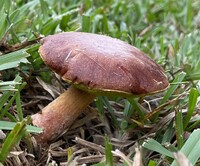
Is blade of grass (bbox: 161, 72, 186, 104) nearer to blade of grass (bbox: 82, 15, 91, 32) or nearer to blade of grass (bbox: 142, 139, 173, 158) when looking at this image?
blade of grass (bbox: 142, 139, 173, 158)

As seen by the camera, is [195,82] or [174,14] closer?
[195,82]

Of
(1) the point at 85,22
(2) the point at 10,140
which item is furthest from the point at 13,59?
(1) the point at 85,22

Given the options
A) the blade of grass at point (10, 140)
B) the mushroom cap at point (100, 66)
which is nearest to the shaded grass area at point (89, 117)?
the blade of grass at point (10, 140)

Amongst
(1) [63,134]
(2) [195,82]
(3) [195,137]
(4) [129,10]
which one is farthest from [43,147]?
(4) [129,10]

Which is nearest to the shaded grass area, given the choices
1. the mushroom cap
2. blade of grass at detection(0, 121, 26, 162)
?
blade of grass at detection(0, 121, 26, 162)

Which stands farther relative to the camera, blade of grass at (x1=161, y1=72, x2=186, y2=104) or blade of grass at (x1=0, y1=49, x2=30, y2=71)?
blade of grass at (x1=161, y1=72, x2=186, y2=104)

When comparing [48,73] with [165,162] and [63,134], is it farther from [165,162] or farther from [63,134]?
[165,162]

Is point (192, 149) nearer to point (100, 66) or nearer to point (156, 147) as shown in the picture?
point (156, 147)
